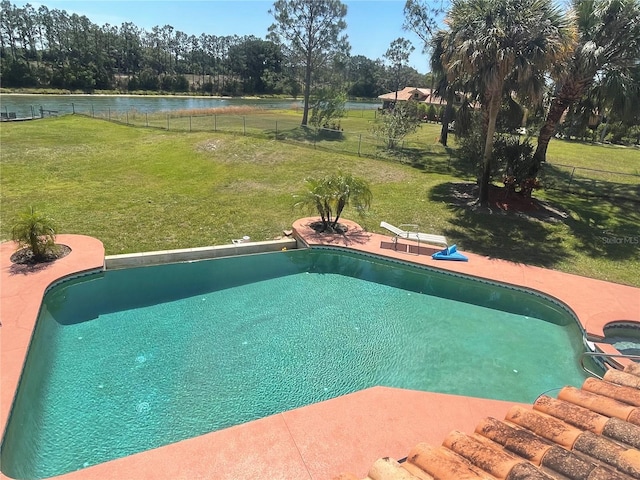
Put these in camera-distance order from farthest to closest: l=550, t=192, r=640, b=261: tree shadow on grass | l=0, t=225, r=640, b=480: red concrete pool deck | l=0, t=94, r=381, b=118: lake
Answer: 1. l=0, t=94, r=381, b=118: lake
2. l=550, t=192, r=640, b=261: tree shadow on grass
3. l=0, t=225, r=640, b=480: red concrete pool deck

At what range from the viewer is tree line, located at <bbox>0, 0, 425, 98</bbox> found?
67688mm

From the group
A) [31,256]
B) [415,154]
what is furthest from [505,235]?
[31,256]

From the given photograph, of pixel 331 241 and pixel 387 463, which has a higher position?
pixel 387 463

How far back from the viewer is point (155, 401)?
565 cm

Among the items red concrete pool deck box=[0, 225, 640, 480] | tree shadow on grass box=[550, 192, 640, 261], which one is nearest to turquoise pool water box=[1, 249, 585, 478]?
red concrete pool deck box=[0, 225, 640, 480]

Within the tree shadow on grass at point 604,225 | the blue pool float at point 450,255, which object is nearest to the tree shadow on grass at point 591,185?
the tree shadow on grass at point 604,225

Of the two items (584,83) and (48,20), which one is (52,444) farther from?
(48,20)

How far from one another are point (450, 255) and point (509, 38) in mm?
6345

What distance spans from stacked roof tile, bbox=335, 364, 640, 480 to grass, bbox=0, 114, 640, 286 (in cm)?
769

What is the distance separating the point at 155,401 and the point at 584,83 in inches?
649

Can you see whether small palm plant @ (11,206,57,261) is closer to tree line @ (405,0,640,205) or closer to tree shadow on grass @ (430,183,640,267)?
tree shadow on grass @ (430,183,640,267)

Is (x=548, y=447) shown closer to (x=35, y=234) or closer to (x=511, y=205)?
(x=35, y=234)

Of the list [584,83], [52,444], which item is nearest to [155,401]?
[52,444]

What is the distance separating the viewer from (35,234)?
8500mm
